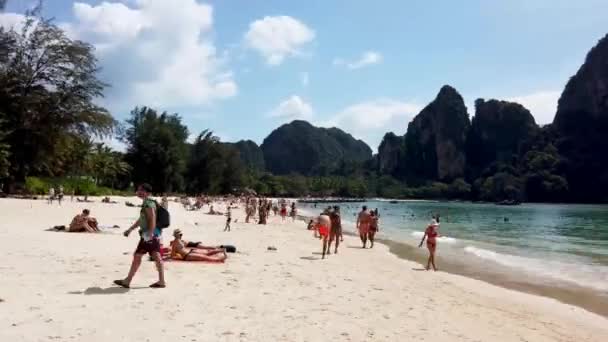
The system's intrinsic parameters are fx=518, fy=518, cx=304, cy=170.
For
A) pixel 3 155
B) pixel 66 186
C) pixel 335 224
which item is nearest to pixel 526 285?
pixel 335 224

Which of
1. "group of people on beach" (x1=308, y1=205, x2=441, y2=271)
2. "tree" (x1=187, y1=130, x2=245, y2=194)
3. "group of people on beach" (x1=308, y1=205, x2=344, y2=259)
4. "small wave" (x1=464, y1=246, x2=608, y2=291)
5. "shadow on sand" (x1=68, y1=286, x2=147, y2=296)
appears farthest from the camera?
"tree" (x1=187, y1=130, x2=245, y2=194)

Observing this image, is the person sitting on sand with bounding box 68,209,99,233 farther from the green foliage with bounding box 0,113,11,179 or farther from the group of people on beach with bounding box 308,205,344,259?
the green foliage with bounding box 0,113,11,179

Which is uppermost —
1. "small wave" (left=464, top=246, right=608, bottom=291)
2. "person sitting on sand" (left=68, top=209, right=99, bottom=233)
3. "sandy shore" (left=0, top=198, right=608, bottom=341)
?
"person sitting on sand" (left=68, top=209, right=99, bottom=233)

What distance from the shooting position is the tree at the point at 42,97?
3803 cm

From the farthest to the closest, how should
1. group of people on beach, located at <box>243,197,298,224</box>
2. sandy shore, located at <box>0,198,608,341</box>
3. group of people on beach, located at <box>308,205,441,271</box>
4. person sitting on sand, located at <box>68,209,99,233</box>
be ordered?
group of people on beach, located at <box>243,197,298,224</box> → person sitting on sand, located at <box>68,209,99,233</box> → group of people on beach, located at <box>308,205,441,271</box> → sandy shore, located at <box>0,198,608,341</box>

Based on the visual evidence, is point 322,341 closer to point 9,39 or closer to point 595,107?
point 9,39

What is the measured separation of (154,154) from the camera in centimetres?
7825

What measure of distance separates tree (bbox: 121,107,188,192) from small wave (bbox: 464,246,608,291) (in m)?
62.3

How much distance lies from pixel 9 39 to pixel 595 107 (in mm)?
183145

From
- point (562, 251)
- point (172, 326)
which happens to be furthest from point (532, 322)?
point (562, 251)

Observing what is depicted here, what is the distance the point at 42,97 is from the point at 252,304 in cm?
3671

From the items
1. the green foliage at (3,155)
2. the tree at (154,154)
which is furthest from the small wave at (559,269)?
the tree at (154,154)

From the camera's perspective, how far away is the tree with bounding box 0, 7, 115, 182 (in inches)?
1497

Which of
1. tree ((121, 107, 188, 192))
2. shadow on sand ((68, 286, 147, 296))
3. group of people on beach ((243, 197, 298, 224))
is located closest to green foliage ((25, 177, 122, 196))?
group of people on beach ((243, 197, 298, 224))
